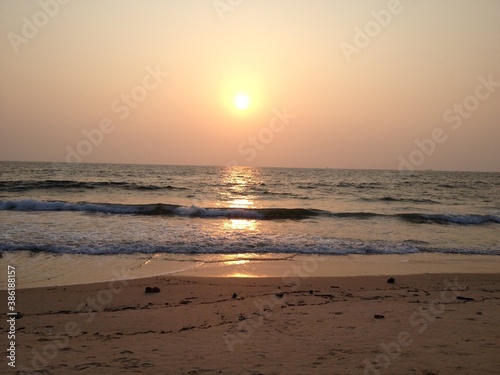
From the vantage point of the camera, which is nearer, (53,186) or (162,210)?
(162,210)

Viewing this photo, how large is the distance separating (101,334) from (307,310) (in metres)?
3.31

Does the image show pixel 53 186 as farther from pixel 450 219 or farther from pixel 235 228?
pixel 450 219

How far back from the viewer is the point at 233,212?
2480 centimetres

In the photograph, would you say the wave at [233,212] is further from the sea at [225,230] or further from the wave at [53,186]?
the wave at [53,186]

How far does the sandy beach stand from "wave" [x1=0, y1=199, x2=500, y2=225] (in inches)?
591

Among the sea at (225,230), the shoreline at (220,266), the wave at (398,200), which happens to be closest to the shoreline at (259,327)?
the shoreline at (220,266)

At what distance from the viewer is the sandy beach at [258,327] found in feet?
15.7

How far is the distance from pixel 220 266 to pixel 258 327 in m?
5.05

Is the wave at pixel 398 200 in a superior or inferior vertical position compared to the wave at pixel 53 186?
inferior

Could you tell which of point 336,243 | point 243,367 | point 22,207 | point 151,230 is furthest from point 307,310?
point 22,207

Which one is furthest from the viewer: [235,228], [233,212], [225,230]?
[233,212]

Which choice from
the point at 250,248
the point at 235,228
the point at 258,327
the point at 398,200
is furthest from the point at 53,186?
the point at 258,327

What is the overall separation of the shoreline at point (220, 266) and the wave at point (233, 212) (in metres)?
11.2

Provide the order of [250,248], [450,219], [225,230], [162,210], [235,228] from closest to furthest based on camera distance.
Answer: [250,248] < [225,230] < [235,228] < [450,219] < [162,210]
